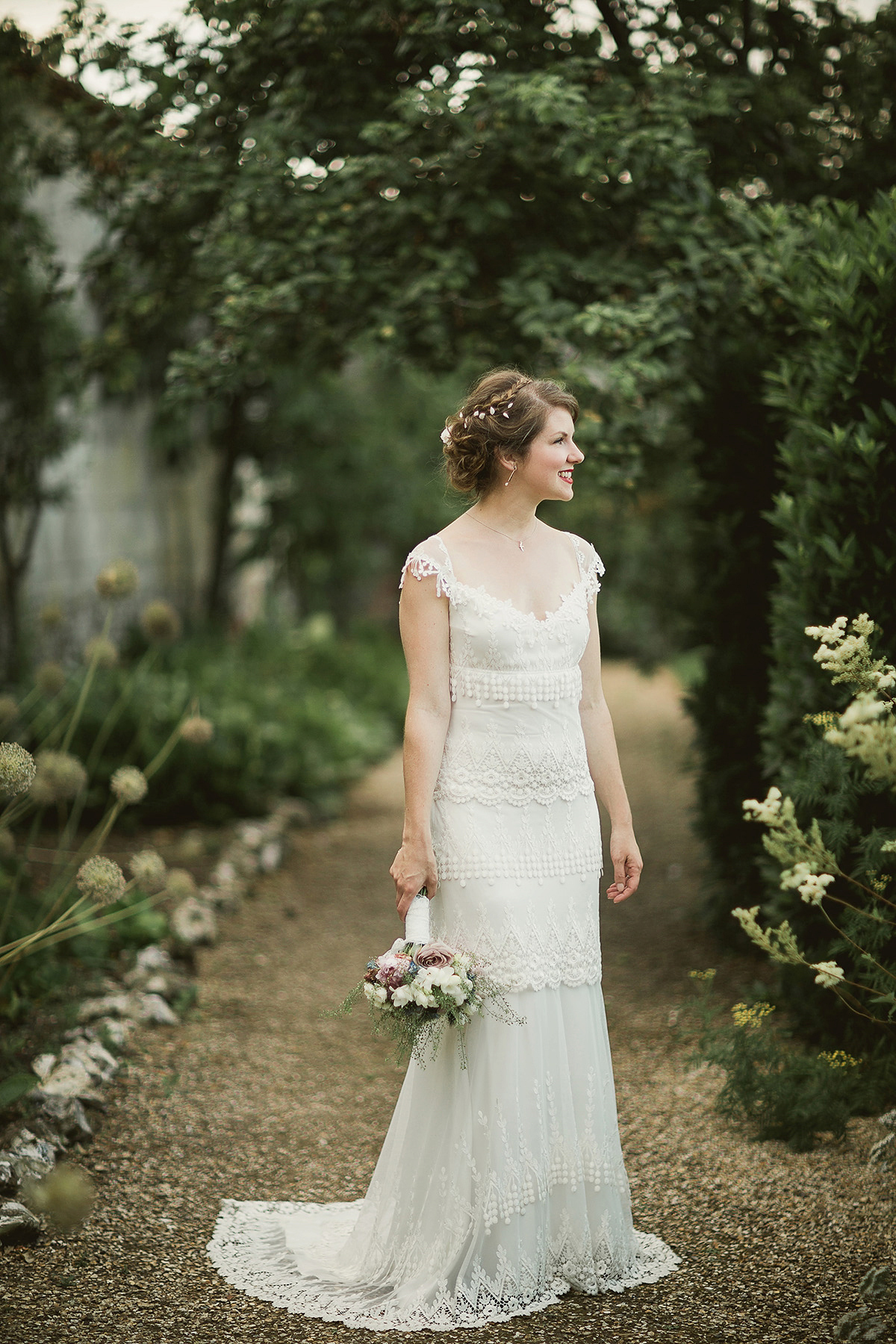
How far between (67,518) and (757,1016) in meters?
7.33

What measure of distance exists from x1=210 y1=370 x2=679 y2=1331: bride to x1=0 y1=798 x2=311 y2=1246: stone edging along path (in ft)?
2.30

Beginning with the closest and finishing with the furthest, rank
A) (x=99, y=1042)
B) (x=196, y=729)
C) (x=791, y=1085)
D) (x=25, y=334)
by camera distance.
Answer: (x=791, y=1085)
(x=99, y=1042)
(x=196, y=729)
(x=25, y=334)

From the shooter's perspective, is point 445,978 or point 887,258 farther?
point 887,258

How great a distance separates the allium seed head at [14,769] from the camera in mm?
3309

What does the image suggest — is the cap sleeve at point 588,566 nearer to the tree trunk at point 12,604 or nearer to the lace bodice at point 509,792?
the lace bodice at point 509,792

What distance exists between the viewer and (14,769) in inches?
131

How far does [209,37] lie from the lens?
16.7ft

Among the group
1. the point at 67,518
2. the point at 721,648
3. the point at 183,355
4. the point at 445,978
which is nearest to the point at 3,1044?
the point at 445,978

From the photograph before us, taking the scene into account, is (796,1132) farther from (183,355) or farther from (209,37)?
(209,37)

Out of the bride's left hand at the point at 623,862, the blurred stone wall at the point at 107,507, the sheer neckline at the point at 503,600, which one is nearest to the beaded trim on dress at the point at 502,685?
the sheer neckline at the point at 503,600

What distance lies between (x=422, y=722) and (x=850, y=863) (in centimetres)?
184

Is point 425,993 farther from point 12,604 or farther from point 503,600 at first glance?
point 12,604

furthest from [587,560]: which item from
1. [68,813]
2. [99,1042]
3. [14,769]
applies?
[68,813]

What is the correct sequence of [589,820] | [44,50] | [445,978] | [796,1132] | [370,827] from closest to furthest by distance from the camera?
[445,978]
[589,820]
[796,1132]
[44,50]
[370,827]
